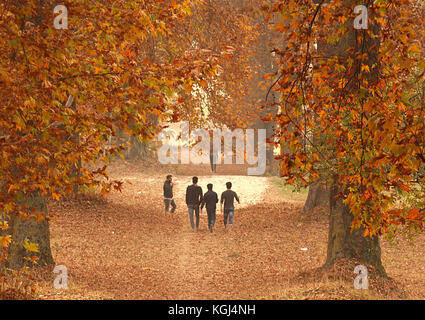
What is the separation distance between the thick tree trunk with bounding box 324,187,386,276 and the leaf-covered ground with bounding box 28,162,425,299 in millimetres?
306

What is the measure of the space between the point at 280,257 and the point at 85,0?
28.2 feet

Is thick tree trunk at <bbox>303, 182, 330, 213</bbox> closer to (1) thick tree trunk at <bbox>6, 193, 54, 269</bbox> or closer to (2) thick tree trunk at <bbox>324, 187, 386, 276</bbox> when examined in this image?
(2) thick tree trunk at <bbox>324, 187, 386, 276</bbox>

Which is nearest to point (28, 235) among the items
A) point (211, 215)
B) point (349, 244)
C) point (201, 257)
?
point (201, 257)

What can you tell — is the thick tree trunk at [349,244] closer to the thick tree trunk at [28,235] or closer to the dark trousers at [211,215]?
the thick tree trunk at [28,235]

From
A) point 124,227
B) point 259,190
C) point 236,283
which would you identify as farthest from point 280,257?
point 259,190

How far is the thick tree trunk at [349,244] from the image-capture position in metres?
9.93

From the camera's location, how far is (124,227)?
16750 millimetres

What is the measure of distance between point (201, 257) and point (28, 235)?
5.06 metres

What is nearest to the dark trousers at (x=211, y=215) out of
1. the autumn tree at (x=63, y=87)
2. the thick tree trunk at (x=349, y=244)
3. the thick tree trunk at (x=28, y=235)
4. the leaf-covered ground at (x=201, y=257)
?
the leaf-covered ground at (x=201, y=257)

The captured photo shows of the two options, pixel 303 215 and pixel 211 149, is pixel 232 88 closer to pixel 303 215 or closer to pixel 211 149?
pixel 303 215

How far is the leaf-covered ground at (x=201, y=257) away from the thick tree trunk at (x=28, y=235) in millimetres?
399

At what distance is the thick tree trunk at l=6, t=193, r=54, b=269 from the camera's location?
33.0ft

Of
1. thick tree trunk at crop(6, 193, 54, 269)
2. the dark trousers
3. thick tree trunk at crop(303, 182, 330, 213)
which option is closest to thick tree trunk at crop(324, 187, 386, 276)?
thick tree trunk at crop(6, 193, 54, 269)

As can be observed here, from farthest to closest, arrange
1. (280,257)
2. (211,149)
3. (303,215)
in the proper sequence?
(211,149) → (303,215) → (280,257)
